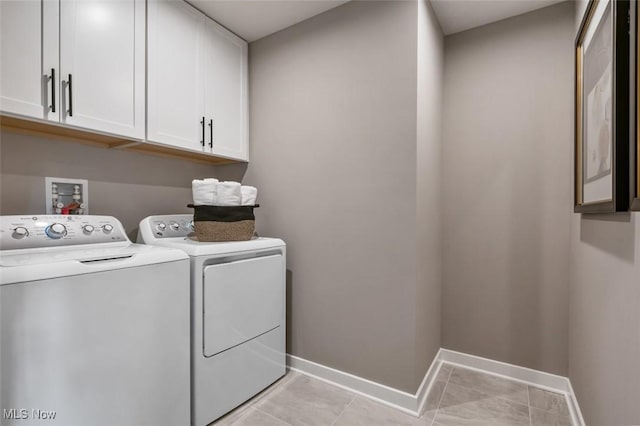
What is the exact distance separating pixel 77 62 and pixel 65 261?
0.97 m

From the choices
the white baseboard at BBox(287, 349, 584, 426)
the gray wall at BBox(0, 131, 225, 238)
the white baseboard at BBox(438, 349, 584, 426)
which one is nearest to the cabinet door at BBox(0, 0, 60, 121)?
the gray wall at BBox(0, 131, 225, 238)

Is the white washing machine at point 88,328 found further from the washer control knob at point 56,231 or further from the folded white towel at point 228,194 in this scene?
the folded white towel at point 228,194

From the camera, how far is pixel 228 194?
70.7 inches

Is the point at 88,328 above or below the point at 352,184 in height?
below

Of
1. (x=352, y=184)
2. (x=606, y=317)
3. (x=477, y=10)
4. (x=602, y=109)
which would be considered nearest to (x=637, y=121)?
(x=602, y=109)

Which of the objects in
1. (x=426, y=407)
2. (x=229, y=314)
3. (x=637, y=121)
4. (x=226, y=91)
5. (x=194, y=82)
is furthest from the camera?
(x=226, y=91)

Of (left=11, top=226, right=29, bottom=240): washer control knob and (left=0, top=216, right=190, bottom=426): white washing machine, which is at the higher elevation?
(left=11, top=226, right=29, bottom=240): washer control knob

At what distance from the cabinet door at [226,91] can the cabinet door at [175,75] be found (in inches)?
2.8

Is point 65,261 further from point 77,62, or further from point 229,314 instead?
point 77,62

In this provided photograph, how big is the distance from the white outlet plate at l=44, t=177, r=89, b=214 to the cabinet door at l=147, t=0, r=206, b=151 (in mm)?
473

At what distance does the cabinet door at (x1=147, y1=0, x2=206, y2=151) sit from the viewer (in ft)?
5.73

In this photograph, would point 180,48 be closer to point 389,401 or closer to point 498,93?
point 498,93

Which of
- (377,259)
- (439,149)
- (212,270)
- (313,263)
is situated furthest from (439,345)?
(212,270)

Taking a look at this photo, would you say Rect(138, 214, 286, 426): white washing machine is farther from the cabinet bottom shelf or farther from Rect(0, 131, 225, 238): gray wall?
the cabinet bottom shelf
